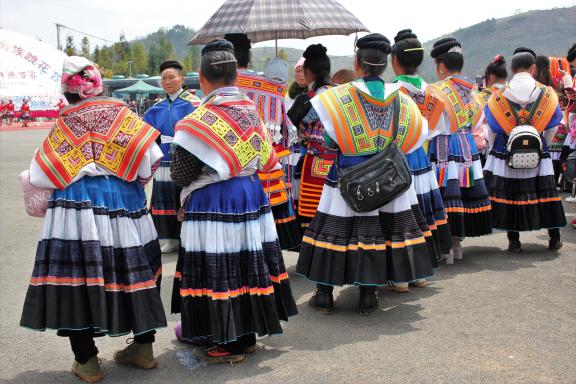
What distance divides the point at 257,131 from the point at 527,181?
3.69 metres

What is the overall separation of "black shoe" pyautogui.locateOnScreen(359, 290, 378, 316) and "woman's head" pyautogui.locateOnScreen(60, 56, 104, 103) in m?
2.43

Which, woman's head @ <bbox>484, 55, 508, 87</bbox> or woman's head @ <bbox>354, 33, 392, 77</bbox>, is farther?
woman's head @ <bbox>484, 55, 508, 87</bbox>

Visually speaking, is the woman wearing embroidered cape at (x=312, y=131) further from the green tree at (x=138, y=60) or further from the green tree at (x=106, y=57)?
the green tree at (x=138, y=60)

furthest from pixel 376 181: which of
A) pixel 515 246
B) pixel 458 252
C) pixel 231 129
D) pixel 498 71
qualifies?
pixel 498 71

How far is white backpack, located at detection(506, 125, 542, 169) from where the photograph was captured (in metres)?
6.27

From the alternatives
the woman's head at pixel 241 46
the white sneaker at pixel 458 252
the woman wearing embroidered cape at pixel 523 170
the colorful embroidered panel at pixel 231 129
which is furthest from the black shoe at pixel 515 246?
the colorful embroidered panel at pixel 231 129

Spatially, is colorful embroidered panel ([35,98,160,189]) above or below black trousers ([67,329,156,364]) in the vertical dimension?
above

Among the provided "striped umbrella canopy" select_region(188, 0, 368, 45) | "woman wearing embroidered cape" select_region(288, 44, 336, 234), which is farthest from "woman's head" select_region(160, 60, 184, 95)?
"woman wearing embroidered cape" select_region(288, 44, 336, 234)

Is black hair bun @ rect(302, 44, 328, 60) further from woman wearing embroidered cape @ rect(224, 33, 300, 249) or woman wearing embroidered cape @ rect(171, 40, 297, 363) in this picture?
woman wearing embroidered cape @ rect(171, 40, 297, 363)

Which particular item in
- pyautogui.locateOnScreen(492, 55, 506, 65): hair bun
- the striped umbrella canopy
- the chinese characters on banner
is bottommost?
pyautogui.locateOnScreen(492, 55, 506, 65): hair bun

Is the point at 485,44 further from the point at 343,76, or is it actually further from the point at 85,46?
the point at 343,76

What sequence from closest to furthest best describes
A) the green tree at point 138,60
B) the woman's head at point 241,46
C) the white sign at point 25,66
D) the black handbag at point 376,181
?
the black handbag at point 376,181 → the woman's head at point 241,46 → the white sign at point 25,66 → the green tree at point 138,60

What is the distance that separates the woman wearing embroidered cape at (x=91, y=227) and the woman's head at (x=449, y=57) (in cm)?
326

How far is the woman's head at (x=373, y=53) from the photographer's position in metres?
4.66
